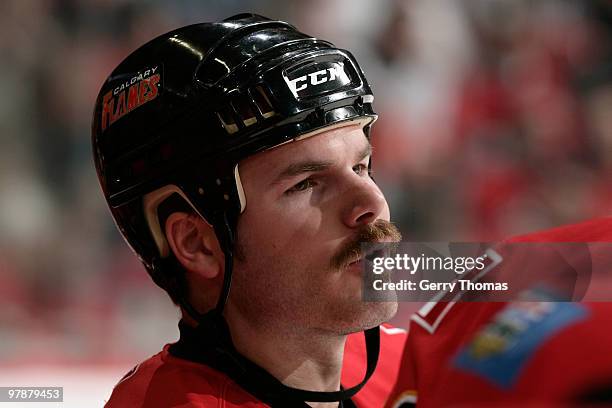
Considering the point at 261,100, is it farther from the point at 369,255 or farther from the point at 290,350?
the point at 290,350

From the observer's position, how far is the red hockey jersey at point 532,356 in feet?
1.32

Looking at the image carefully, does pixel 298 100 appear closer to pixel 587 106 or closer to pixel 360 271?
pixel 360 271

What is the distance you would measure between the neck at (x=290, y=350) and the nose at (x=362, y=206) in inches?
7.7

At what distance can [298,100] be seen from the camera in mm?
1185

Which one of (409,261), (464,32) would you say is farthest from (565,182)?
(409,261)

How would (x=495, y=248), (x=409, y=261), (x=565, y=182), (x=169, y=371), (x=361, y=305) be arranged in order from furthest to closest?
(x=565, y=182) < (x=169, y=371) < (x=361, y=305) < (x=409, y=261) < (x=495, y=248)

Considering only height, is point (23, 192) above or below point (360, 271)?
above

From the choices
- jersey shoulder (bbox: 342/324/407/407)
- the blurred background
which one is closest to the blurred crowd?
the blurred background

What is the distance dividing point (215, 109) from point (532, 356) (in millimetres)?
836

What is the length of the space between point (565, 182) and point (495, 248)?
216 cm

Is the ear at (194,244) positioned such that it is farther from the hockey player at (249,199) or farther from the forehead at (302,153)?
the forehead at (302,153)

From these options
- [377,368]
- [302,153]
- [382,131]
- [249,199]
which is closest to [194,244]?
[249,199]

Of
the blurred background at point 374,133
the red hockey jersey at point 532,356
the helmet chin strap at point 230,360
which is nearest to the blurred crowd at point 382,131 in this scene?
the blurred background at point 374,133

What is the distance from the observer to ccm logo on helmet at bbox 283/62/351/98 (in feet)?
3.92
